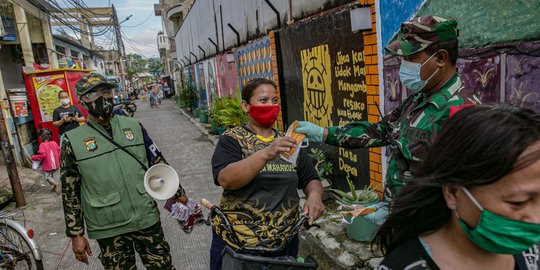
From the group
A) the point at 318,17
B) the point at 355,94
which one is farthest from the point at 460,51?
the point at 318,17

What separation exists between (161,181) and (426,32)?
197 cm

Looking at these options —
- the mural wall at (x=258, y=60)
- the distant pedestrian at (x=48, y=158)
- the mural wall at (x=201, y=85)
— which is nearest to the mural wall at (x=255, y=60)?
the mural wall at (x=258, y=60)

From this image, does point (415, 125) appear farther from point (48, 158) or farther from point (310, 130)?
point (48, 158)

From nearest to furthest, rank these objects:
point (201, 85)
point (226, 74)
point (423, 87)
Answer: point (423, 87), point (226, 74), point (201, 85)

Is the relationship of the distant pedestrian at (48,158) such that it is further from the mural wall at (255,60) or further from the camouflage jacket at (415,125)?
the camouflage jacket at (415,125)

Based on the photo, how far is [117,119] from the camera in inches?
106

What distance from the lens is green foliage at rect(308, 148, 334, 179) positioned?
5.03 metres

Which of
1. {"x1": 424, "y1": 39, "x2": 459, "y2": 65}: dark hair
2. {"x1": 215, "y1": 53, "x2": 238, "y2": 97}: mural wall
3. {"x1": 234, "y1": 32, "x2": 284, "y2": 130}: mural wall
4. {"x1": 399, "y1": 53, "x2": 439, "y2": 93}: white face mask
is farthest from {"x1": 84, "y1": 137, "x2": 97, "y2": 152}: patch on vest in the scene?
{"x1": 215, "y1": 53, "x2": 238, "y2": 97}: mural wall

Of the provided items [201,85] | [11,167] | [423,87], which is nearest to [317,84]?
[423,87]

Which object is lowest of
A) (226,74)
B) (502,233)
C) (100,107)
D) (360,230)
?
(360,230)

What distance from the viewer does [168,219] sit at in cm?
508

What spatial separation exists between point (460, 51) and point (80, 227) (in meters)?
3.07

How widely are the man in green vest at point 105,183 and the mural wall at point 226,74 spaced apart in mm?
7909

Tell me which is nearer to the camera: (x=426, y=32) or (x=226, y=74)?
(x=426, y=32)
